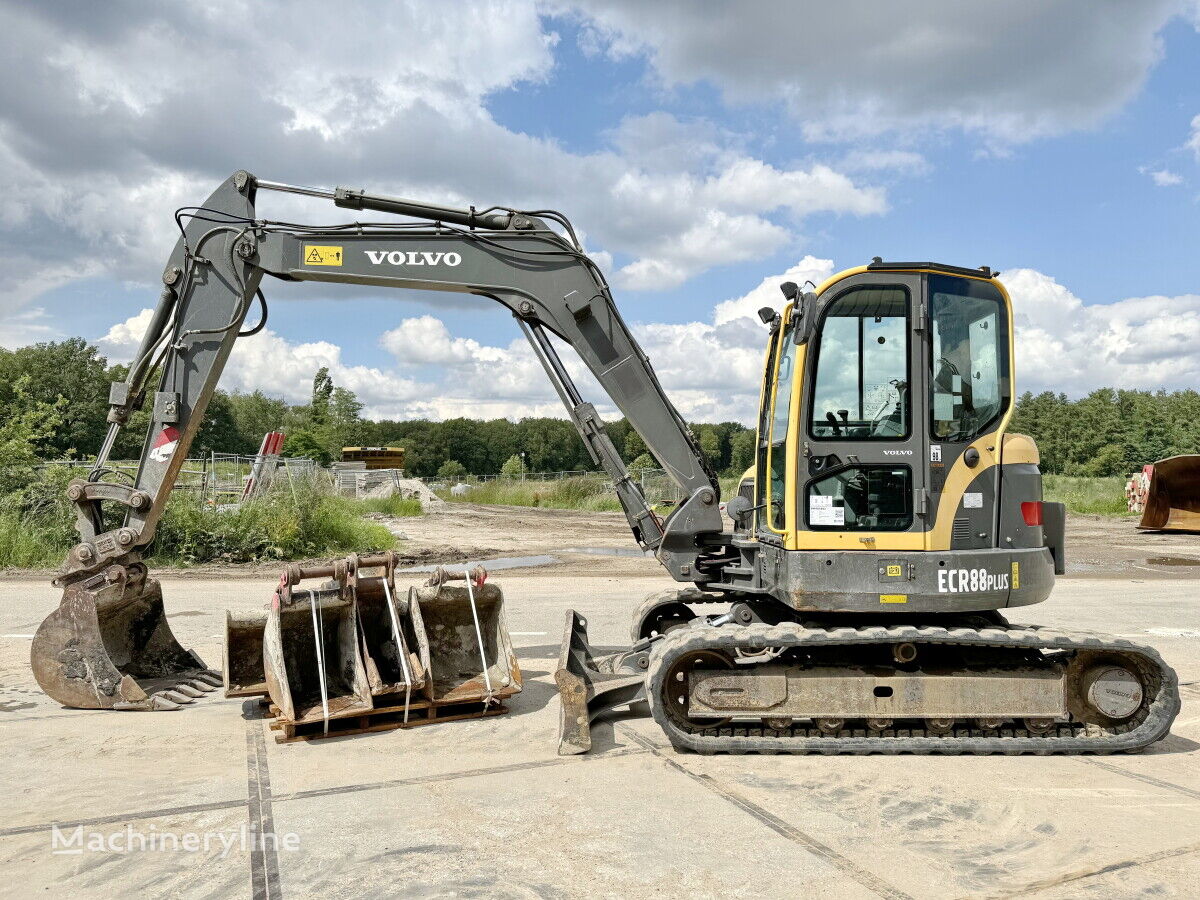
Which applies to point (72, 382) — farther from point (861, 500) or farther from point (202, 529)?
point (861, 500)

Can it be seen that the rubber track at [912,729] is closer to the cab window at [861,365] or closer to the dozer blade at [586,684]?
the dozer blade at [586,684]

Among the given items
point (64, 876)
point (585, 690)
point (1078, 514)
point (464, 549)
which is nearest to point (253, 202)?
point (585, 690)

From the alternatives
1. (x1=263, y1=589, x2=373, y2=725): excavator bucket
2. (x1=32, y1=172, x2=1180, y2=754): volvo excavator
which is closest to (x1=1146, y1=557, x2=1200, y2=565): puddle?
(x1=32, y1=172, x2=1180, y2=754): volvo excavator

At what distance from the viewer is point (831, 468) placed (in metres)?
6.27

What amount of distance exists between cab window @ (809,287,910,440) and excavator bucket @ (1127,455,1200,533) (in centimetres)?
1476

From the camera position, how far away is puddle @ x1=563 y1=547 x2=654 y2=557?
20.2m

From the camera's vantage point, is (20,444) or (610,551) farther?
(610,551)

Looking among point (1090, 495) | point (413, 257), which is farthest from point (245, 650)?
point (1090, 495)

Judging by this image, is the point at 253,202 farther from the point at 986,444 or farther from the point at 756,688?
the point at 986,444

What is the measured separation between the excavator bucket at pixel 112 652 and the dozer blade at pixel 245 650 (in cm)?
41

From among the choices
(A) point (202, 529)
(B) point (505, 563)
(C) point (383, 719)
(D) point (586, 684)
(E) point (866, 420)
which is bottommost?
(C) point (383, 719)

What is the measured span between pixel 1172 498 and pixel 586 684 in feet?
57.2

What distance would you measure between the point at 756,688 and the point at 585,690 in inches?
43.6

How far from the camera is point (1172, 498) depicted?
63.2ft
